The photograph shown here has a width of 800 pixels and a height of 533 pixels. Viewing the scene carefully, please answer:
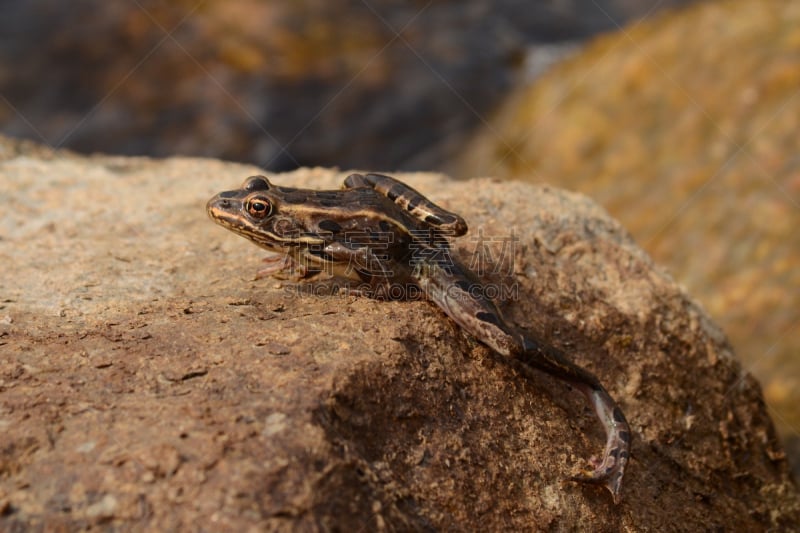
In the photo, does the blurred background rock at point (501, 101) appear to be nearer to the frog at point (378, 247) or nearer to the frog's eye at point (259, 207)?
the frog at point (378, 247)

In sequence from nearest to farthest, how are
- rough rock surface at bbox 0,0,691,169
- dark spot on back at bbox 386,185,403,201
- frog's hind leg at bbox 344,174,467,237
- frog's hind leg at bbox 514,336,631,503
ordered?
frog's hind leg at bbox 514,336,631,503 → frog's hind leg at bbox 344,174,467,237 → dark spot on back at bbox 386,185,403,201 → rough rock surface at bbox 0,0,691,169

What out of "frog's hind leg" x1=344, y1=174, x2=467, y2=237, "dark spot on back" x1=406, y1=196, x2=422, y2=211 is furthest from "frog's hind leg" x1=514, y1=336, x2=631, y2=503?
"dark spot on back" x1=406, y1=196, x2=422, y2=211

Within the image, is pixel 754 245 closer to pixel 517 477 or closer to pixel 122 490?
pixel 517 477

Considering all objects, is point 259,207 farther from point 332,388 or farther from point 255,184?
point 332,388

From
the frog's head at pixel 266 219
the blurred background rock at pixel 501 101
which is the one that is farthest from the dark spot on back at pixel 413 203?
the blurred background rock at pixel 501 101

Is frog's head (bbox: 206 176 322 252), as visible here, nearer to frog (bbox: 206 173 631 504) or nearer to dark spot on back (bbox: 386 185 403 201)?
frog (bbox: 206 173 631 504)

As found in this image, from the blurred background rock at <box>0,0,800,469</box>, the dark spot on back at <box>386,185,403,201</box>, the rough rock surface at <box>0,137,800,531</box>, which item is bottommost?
the rough rock surface at <box>0,137,800,531</box>

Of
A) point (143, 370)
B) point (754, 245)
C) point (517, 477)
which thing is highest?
point (754, 245)

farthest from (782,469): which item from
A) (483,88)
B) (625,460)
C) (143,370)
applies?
(483,88)
